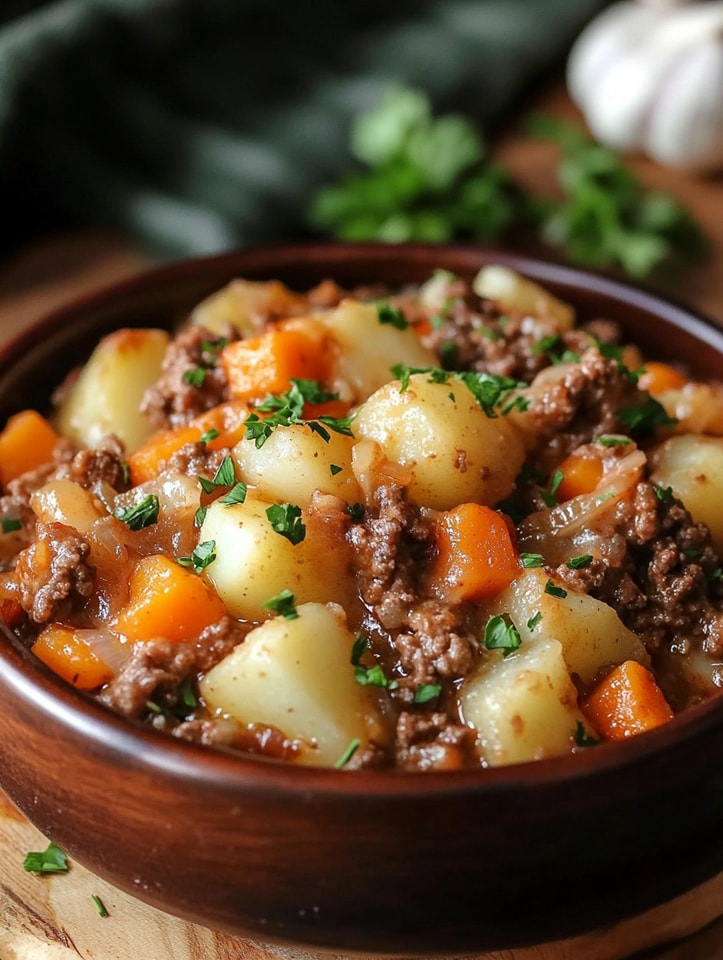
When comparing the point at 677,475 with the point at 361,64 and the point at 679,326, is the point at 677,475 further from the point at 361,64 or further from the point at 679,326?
the point at 361,64

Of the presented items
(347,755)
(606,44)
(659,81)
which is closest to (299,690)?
(347,755)

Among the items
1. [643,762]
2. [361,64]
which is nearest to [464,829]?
[643,762]

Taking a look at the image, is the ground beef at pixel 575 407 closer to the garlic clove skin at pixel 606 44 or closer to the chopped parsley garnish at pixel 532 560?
the chopped parsley garnish at pixel 532 560

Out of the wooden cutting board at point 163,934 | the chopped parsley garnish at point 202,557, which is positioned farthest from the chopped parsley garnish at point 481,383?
the wooden cutting board at point 163,934

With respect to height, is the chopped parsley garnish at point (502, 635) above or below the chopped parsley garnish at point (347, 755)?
below

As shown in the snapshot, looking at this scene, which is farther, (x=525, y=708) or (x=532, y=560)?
(x=532, y=560)

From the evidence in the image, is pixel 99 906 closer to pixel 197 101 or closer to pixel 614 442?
pixel 614 442
